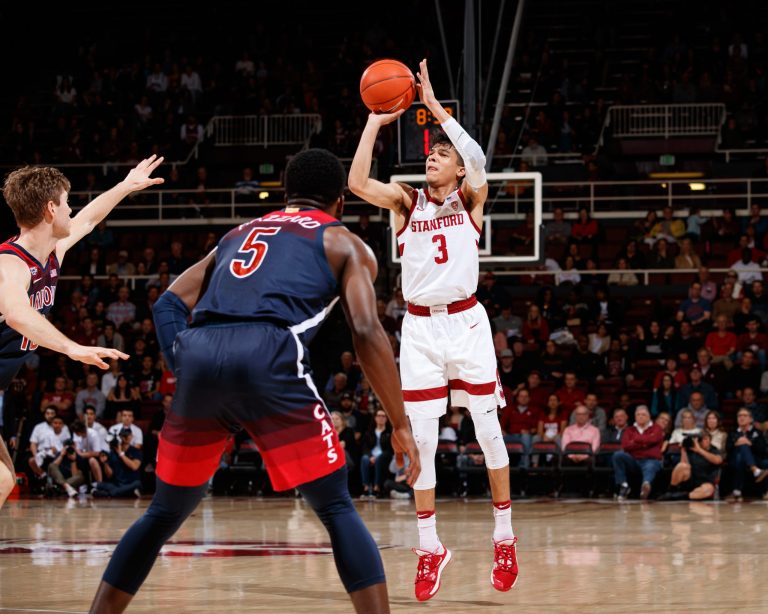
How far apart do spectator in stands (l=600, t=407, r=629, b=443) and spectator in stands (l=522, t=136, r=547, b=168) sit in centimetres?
810

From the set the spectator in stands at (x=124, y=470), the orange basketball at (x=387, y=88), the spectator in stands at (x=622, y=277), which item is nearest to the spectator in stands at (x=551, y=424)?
the spectator in stands at (x=622, y=277)

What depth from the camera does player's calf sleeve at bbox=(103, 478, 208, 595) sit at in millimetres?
4555

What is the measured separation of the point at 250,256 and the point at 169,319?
0.41 metres

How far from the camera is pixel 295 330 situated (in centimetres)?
455

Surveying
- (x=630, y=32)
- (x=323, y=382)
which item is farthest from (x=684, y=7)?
(x=323, y=382)

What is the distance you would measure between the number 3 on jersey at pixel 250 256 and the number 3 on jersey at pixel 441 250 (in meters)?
2.93

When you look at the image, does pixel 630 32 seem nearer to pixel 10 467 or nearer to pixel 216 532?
pixel 216 532

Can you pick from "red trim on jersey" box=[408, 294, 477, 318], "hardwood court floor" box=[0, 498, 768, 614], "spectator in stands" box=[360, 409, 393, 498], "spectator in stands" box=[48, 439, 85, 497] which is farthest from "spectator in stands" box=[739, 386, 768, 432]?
"red trim on jersey" box=[408, 294, 477, 318]

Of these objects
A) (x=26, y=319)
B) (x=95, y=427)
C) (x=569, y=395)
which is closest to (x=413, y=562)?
(x=26, y=319)

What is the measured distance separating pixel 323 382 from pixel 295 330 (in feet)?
49.1

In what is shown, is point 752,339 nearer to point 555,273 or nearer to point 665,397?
point 665,397

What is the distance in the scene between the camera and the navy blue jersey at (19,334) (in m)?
6.38

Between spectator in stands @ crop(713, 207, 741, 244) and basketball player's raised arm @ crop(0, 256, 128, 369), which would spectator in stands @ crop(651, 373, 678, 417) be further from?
basketball player's raised arm @ crop(0, 256, 128, 369)

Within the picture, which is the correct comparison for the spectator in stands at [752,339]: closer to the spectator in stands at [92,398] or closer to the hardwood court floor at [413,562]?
the hardwood court floor at [413,562]
